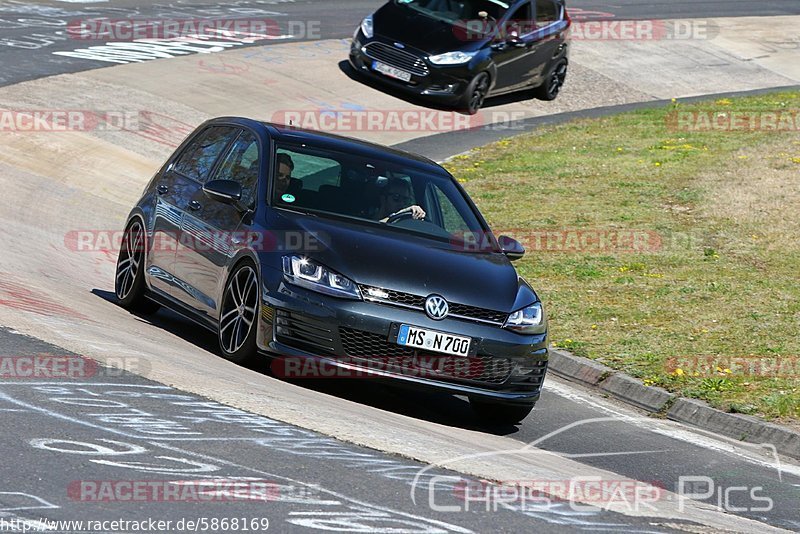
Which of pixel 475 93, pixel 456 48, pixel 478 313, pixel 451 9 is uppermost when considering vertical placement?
pixel 451 9

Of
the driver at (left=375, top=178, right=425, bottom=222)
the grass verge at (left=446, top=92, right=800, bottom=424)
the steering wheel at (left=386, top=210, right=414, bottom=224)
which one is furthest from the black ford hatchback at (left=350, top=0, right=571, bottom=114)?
the steering wheel at (left=386, top=210, right=414, bottom=224)

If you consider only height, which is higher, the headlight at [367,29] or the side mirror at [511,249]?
the side mirror at [511,249]

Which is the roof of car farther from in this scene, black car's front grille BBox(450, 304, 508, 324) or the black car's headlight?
the black car's headlight

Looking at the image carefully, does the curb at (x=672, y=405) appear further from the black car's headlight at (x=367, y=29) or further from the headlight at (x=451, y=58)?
the black car's headlight at (x=367, y=29)

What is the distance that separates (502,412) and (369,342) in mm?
1263

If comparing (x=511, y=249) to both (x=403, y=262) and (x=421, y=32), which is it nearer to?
(x=403, y=262)

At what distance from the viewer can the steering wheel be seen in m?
9.75

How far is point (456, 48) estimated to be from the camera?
916 inches

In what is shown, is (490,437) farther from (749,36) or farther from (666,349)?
(749,36)

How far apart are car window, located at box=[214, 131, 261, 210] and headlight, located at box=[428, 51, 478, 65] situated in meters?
13.0

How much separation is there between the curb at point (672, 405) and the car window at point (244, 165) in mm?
3175

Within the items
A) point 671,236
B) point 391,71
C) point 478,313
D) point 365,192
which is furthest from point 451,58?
point 478,313

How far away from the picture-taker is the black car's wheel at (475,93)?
2347 cm

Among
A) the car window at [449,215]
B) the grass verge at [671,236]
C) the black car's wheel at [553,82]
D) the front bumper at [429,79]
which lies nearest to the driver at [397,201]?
the car window at [449,215]
